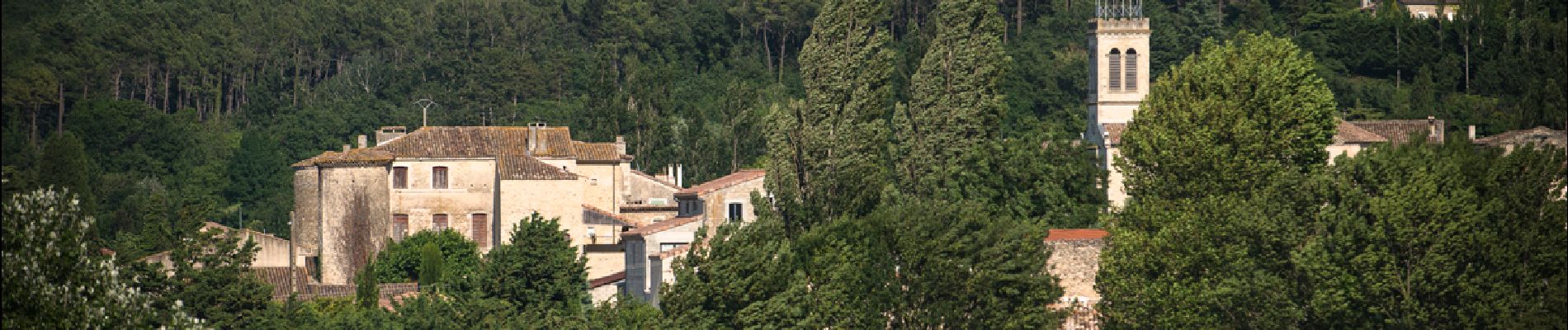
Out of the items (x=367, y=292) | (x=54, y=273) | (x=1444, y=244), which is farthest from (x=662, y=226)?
(x=54, y=273)

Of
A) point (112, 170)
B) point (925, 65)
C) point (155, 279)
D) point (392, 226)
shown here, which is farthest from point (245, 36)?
point (155, 279)

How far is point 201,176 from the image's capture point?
262 feet

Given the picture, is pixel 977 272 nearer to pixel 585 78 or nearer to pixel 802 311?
pixel 802 311

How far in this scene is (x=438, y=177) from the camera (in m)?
59.4

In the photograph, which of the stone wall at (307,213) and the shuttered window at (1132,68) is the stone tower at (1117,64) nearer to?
the shuttered window at (1132,68)

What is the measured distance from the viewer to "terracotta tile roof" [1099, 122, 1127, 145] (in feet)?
179

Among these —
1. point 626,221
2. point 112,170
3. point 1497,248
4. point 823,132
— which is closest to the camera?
point 1497,248

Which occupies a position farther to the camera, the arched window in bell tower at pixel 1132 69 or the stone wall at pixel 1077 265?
the arched window in bell tower at pixel 1132 69

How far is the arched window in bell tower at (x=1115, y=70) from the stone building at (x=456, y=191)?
424 inches

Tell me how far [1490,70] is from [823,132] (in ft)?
130

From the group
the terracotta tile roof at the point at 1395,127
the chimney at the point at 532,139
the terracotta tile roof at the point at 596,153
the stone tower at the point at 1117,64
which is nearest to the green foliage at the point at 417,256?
the chimney at the point at 532,139

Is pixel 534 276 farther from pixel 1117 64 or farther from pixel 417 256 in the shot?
pixel 1117 64

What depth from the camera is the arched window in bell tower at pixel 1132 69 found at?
190 feet

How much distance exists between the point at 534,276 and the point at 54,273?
55.9 feet
